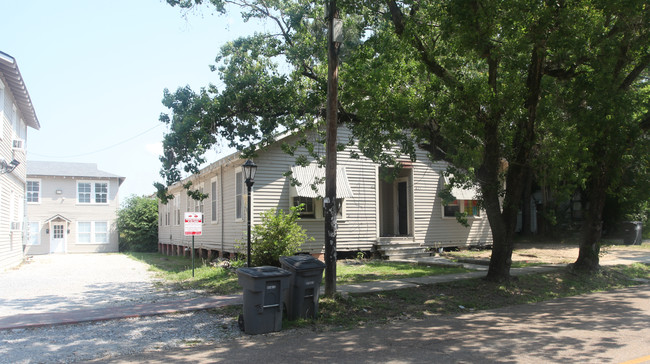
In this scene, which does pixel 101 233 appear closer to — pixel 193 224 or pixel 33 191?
pixel 33 191

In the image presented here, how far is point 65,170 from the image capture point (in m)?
34.3

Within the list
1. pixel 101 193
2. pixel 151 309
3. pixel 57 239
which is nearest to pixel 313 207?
pixel 151 309

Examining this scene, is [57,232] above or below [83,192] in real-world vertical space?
below

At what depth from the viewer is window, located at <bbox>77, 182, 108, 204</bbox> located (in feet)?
113

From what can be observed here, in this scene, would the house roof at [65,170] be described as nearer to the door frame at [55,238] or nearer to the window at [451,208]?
the door frame at [55,238]

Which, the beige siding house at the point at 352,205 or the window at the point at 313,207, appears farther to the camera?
the window at the point at 313,207

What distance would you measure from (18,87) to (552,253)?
21.3 meters

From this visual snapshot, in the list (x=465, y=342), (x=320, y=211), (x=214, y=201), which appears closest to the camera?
(x=465, y=342)

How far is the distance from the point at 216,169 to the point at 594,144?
1354 cm

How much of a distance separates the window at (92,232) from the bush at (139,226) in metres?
1.05

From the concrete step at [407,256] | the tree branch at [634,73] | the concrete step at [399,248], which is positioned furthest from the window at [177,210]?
the tree branch at [634,73]

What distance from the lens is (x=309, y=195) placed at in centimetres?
1655

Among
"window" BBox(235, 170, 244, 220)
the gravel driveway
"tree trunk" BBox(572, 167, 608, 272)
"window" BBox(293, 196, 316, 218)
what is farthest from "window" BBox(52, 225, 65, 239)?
"tree trunk" BBox(572, 167, 608, 272)

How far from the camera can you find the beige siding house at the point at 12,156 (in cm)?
1678
